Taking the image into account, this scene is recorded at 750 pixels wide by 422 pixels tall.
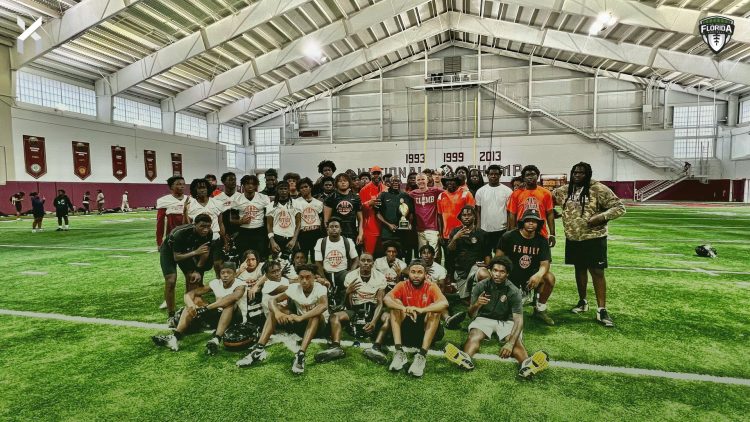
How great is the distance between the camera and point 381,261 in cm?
526

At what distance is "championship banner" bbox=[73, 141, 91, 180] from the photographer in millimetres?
23617

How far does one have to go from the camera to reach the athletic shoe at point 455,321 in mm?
4610

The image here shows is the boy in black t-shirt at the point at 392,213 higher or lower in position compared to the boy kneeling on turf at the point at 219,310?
higher

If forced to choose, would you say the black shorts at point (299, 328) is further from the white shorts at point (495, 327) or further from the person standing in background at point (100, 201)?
the person standing in background at point (100, 201)

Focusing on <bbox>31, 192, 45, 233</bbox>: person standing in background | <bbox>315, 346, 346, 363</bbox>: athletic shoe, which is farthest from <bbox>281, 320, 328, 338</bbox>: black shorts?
<bbox>31, 192, 45, 233</bbox>: person standing in background

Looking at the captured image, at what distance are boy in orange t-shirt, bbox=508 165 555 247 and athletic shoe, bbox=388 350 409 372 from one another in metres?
2.74

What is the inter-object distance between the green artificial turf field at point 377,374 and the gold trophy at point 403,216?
187 centimetres

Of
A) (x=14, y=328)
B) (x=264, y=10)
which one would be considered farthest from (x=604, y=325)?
(x=264, y=10)

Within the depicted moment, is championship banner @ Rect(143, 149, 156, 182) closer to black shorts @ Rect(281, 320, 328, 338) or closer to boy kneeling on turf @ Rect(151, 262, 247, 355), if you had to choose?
boy kneeling on turf @ Rect(151, 262, 247, 355)

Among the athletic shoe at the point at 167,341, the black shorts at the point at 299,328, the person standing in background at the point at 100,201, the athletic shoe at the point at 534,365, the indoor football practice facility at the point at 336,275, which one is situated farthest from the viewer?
the person standing in background at the point at 100,201

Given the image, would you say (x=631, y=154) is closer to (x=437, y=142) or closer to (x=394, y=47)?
(x=437, y=142)

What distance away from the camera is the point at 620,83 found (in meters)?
30.6

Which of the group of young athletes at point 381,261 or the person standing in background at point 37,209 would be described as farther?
the person standing in background at point 37,209

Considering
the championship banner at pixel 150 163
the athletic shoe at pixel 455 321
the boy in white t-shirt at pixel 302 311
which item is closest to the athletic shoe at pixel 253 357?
the boy in white t-shirt at pixel 302 311
